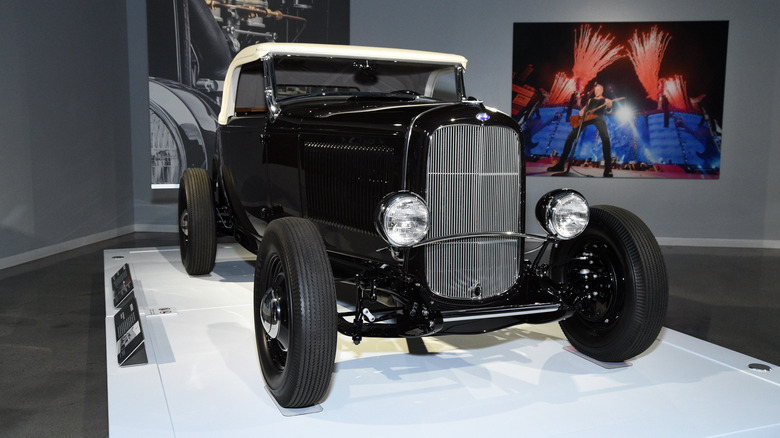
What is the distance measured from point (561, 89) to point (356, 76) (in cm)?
385

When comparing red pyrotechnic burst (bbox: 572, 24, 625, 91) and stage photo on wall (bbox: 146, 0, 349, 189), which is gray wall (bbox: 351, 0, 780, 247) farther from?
stage photo on wall (bbox: 146, 0, 349, 189)

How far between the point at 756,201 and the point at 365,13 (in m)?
4.92

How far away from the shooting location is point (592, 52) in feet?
24.1

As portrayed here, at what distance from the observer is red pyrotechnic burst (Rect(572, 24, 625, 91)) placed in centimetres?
732

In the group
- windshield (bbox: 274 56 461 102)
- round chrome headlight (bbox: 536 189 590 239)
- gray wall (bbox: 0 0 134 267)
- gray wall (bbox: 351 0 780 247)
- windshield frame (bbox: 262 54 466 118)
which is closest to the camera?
round chrome headlight (bbox: 536 189 590 239)

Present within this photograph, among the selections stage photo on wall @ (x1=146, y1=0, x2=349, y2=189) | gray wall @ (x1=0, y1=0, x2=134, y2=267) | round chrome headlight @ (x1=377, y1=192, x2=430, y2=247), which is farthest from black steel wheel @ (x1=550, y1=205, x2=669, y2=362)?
stage photo on wall @ (x1=146, y1=0, x2=349, y2=189)

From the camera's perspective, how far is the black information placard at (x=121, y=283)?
3.92m

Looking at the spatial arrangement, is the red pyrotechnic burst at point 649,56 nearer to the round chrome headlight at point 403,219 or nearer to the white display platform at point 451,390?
the white display platform at point 451,390

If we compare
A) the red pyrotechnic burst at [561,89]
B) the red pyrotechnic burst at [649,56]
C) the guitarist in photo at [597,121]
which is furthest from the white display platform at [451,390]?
the red pyrotechnic burst at [649,56]

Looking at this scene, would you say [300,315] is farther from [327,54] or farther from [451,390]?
[327,54]

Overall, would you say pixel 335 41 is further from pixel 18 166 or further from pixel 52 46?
pixel 18 166

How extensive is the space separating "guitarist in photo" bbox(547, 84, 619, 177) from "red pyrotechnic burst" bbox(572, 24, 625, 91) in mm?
210

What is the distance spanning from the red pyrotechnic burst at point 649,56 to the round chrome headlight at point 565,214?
16.8 feet

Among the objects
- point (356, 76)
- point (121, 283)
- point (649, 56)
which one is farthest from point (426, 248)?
point (649, 56)
